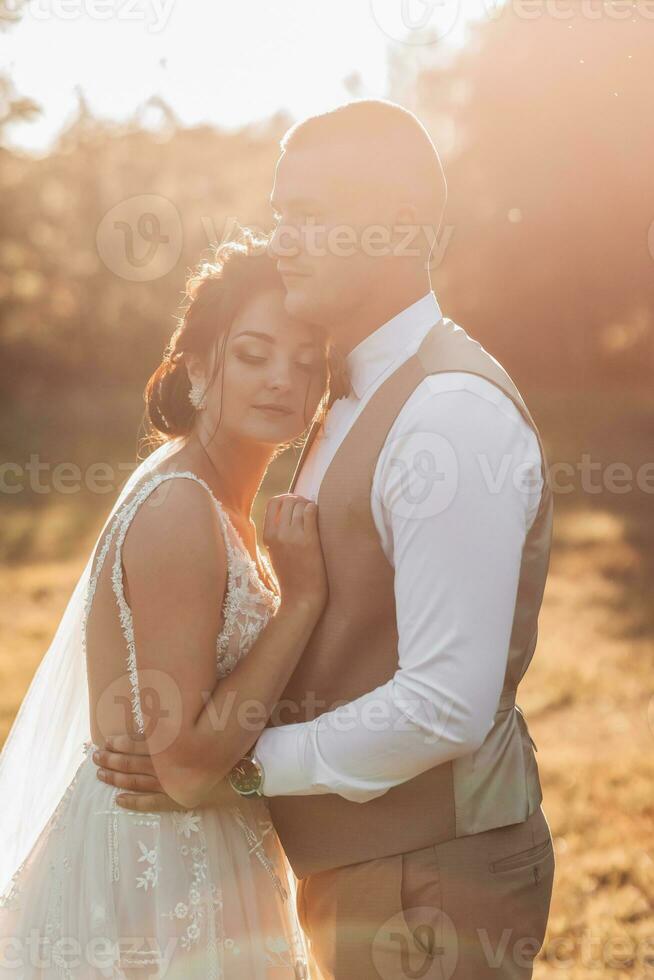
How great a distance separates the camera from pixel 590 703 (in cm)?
773

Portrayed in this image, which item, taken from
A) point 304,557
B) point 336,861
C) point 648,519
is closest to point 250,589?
point 304,557

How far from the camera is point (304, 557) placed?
231cm

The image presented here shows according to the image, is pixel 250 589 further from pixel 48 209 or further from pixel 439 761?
pixel 48 209

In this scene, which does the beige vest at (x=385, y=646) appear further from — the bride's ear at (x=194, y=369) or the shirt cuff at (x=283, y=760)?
the bride's ear at (x=194, y=369)

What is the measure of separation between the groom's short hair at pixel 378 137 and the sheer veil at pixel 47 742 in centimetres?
82

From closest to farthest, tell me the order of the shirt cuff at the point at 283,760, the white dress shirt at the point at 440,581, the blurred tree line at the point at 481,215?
the white dress shirt at the point at 440,581 → the shirt cuff at the point at 283,760 → the blurred tree line at the point at 481,215

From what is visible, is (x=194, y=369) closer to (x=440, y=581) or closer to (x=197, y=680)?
(x=197, y=680)

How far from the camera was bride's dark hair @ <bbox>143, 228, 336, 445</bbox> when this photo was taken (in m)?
2.76

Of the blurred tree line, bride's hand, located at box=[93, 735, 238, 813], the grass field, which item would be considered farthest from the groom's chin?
the blurred tree line

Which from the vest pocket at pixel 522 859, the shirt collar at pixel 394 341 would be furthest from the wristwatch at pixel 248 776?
the shirt collar at pixel 394 341

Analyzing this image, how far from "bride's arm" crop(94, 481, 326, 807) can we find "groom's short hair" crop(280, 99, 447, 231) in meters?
0.70

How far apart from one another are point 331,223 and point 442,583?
796 mm

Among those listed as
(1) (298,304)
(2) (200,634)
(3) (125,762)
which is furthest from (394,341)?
(3) (125,762)

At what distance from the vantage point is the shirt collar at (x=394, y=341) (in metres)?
2.42
